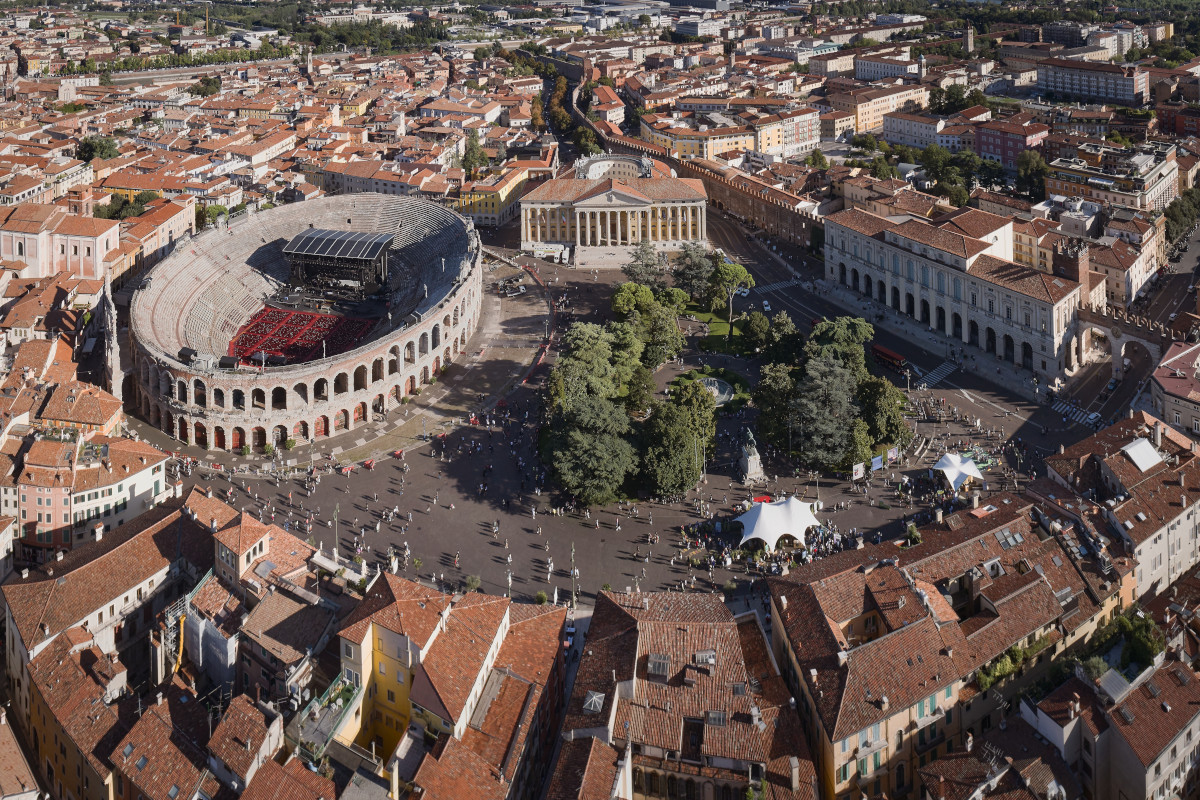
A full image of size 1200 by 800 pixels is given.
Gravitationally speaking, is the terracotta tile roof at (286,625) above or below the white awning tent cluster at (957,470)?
above

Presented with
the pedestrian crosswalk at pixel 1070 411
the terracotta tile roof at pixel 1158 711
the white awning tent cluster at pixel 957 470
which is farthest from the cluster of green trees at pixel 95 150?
the terracotta tile roof at pixel 1158 711

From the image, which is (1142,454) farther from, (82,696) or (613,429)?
(82,696)

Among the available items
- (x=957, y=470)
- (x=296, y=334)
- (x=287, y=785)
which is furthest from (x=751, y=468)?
(x=296, y=334)

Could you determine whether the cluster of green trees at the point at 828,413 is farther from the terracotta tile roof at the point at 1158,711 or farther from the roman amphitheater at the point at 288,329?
the terracotta tile roof at the point at 1158,711

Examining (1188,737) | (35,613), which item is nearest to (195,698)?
(35,613)

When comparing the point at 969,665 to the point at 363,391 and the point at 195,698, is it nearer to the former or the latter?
the point at 195,698
